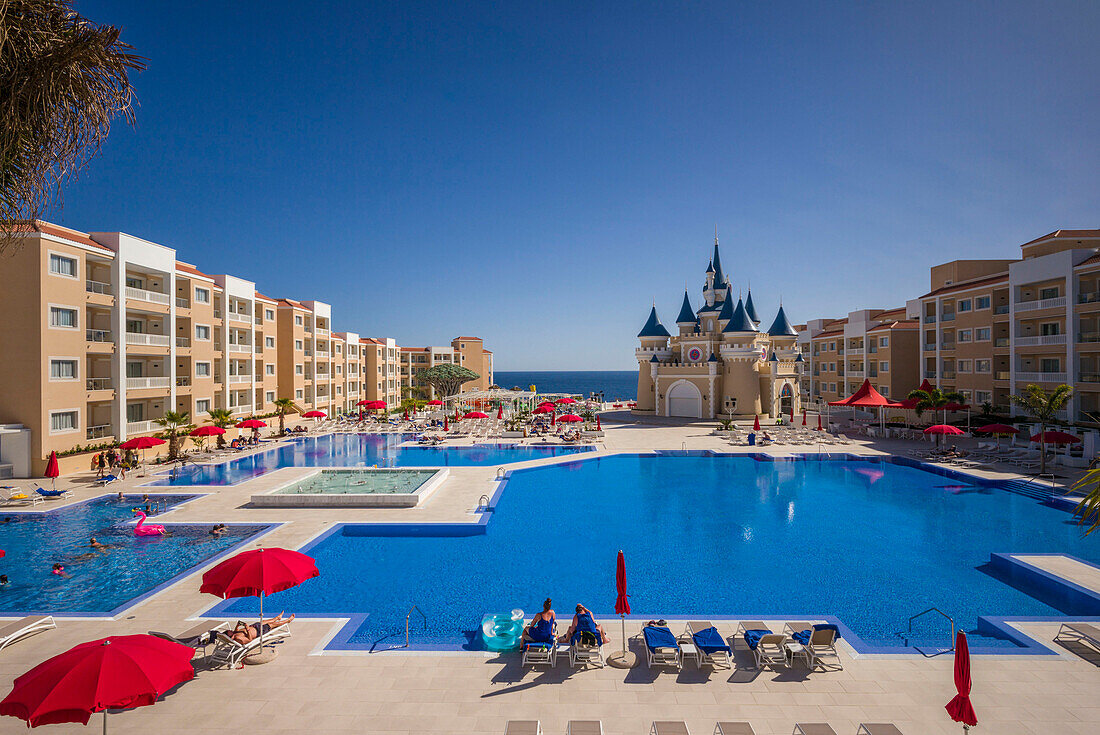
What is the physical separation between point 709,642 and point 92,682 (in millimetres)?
7858

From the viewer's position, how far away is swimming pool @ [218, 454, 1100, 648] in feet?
37.1

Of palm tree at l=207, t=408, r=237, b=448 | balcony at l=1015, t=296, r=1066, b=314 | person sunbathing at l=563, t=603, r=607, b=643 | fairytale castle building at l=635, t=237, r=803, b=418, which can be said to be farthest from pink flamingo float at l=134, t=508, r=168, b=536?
balcony at l=1015, t=296, r=1066, b=314

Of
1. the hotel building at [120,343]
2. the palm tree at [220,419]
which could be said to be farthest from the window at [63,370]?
the palm tree at [220,419]

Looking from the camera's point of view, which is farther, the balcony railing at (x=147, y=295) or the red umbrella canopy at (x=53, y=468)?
the balcony railing at (x=147, y=295)

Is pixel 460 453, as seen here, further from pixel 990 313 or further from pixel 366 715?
pixel 990 313

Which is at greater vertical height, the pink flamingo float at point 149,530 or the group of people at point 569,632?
the group of people at point 569,632

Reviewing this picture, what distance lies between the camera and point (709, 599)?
464 inches

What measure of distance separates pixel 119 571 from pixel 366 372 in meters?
51.0

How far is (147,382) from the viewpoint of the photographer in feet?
92.6

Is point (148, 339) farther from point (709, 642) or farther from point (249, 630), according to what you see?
point (709, 642)

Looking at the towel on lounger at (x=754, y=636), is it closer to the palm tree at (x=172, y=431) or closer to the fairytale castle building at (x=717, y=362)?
the palm tree at (x=172, y=431)

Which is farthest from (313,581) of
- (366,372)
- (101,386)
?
(366,372)

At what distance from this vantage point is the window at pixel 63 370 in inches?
912

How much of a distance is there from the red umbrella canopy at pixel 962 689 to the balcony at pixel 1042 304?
33.7m
